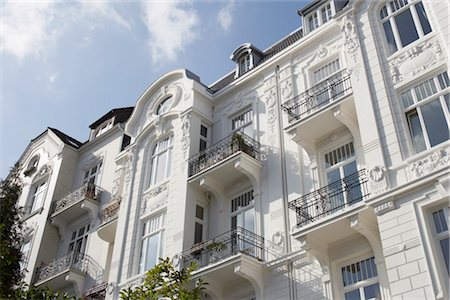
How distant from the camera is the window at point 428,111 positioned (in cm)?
1297

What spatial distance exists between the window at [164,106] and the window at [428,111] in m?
10.4

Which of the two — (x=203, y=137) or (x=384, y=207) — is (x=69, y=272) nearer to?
(x=203, y=137)

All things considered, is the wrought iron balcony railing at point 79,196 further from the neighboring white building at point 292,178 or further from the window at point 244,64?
the window at point 244,64

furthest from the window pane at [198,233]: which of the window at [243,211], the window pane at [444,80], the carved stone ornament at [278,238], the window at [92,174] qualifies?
the window at [92,174]

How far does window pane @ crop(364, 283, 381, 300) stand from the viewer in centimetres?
1286

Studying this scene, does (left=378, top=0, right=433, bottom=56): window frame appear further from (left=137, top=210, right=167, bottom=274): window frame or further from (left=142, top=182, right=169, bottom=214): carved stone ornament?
(left=137, top=210, right=167, bottom=274): window frame

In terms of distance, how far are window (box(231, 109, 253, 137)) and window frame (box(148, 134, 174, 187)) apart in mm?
2591

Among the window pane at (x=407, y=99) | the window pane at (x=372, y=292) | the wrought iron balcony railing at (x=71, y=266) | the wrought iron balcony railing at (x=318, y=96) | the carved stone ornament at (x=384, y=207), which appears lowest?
the window pane at (x=372, y=292)

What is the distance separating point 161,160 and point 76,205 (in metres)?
5.11

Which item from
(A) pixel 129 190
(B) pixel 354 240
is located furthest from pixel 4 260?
(B) pixel 354 240

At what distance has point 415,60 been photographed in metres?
14.5

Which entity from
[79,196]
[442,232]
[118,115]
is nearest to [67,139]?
[118,115]

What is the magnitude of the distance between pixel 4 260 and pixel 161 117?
831 cm

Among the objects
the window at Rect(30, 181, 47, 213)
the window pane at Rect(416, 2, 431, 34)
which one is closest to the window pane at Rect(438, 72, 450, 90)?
the window pane at Rect(416, 2, 431, 34)
